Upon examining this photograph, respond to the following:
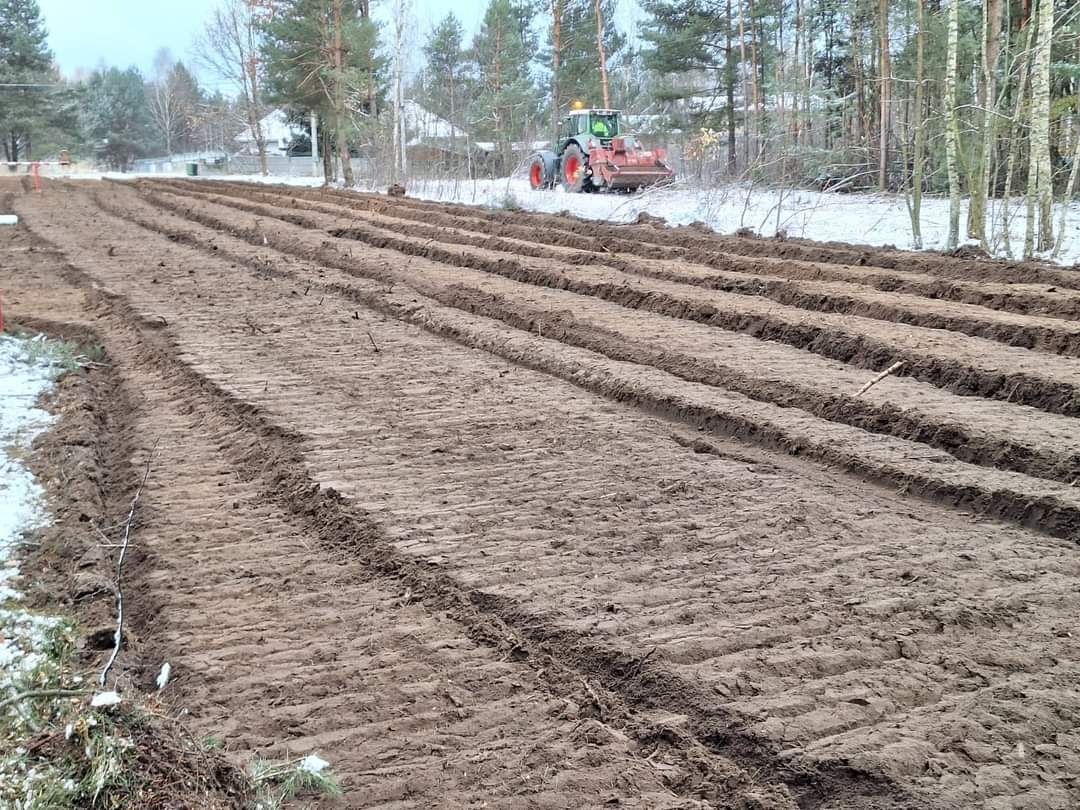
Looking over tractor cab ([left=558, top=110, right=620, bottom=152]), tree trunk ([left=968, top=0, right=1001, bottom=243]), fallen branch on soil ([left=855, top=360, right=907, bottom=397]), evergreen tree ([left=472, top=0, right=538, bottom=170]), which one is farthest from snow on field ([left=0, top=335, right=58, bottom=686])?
evergreen tree ([left=472, top=0, right=538, bottom=170])

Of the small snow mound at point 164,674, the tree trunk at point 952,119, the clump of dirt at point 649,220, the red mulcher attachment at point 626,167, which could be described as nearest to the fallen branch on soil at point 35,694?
the small snow mound at point 164,674

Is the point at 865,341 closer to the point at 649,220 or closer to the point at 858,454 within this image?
the point at 858,454

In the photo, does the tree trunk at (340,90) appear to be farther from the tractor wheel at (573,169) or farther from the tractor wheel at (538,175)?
the tractor wheel at (573,169)

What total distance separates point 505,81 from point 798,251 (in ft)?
107

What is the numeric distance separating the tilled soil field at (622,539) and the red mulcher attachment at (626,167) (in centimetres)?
1332

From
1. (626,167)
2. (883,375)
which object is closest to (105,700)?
(883,375)

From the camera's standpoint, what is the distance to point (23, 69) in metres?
52.8

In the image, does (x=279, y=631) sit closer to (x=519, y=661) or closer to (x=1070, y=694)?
(x=519, y=661)

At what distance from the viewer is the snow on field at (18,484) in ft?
11.9

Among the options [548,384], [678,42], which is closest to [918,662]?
[548,384]

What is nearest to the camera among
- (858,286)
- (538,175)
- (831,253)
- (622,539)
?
(622,539)

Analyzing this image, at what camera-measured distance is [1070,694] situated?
339 cm

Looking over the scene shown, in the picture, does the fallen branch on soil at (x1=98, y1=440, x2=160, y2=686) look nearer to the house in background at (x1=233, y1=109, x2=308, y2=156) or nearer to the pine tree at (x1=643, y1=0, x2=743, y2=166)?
the pine tree at (x1=643, y1=0, x2=743, y2=166)

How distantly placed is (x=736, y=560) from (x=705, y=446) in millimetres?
1672
